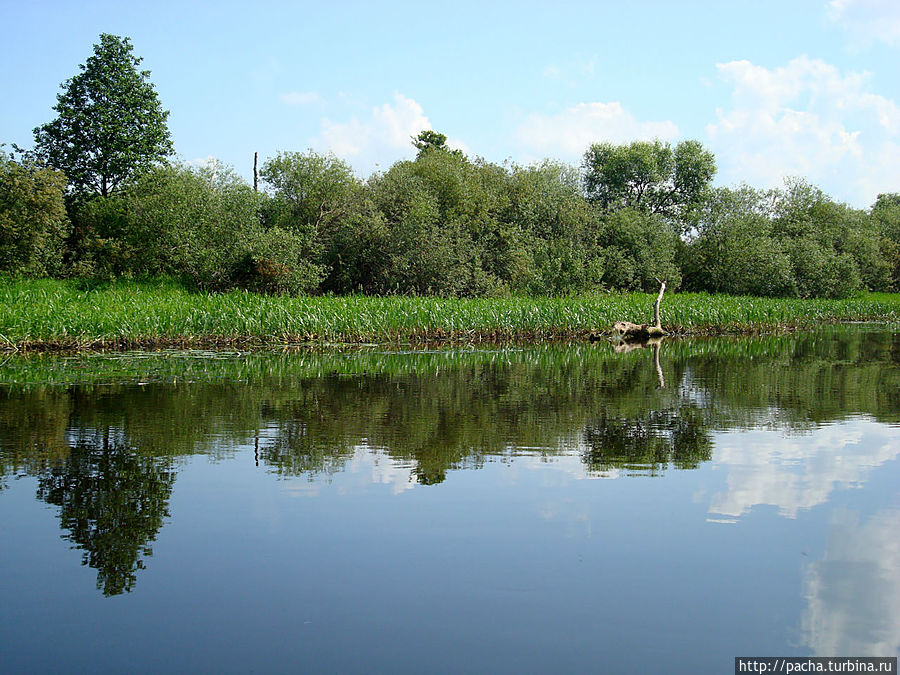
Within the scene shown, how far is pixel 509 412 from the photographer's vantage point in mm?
12812

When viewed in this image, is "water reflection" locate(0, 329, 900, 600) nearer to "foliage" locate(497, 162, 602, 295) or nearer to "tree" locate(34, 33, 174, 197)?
"foliage" locate(497, 162, 602, 295)

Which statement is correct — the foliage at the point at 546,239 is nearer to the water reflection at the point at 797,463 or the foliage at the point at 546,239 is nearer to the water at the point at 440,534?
the water at the point at 440,534

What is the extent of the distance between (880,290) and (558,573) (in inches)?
2468

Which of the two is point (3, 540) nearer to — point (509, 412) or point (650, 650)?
point (650, 650)

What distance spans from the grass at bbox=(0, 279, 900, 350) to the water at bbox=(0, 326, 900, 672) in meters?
9.85

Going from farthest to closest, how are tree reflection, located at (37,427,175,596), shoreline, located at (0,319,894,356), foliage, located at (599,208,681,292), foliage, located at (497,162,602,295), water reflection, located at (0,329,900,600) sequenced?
1. foliage, located at (599,208,681,292)
2. foliage, located at (497,162,602,295)
3. shoreline, located at (0,319,894,356)
4. water reflection, located at (0,329,900,600)
5. tree reflection, located at (37,427,175,596)

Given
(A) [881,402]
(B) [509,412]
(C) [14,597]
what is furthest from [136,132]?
(C) [14,597]

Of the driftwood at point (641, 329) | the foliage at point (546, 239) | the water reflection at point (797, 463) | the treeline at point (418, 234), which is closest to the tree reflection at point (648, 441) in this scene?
the water reflection at point (797, 463)

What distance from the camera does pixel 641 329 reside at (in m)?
33.7

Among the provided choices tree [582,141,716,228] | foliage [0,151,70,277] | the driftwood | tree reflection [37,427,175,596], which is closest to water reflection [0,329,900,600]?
tree reflection [37,427,175,596]

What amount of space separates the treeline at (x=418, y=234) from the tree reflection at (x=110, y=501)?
970 inches

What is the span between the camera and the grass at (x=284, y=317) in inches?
887

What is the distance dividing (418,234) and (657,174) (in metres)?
31.0

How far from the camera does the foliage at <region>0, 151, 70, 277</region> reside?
30.7 m
